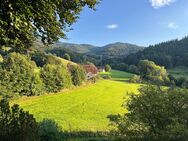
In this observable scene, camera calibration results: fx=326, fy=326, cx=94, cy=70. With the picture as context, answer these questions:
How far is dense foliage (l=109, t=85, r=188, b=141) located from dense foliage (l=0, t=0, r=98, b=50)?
1059 centimetres

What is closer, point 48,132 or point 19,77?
point 48,132

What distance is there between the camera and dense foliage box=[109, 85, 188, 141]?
2197 centimetres

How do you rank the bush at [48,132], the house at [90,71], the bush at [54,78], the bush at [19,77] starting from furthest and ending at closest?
the house at [90,71]
the bush at [54,78]
the bush at [19,77]
the bush at [48,132]

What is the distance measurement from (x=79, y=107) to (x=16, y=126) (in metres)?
51.0

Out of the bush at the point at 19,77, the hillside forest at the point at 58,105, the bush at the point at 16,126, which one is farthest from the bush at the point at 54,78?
the bush at the point at 16,126

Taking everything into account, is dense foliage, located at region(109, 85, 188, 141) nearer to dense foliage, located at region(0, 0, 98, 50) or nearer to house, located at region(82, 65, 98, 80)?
dense foliage, located at region(0, 0, 98, 50)

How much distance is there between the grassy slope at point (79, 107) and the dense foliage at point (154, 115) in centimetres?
2141

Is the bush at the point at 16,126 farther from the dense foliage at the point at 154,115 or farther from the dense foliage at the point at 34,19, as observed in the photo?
the dense foliage at the point at 154,115

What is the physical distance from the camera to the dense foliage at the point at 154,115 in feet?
72.1

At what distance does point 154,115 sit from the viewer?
2269 cm

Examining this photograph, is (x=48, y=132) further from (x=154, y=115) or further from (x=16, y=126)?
(x=16, y=126)

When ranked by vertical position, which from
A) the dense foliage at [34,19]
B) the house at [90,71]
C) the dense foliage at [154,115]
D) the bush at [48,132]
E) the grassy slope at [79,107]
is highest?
the dense foliage at [34,19]

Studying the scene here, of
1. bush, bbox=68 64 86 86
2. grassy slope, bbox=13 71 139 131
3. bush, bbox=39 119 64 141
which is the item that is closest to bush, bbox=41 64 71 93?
grassy slope, bbox=13 71 139 131

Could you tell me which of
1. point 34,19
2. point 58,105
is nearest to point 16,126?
point 34,19
